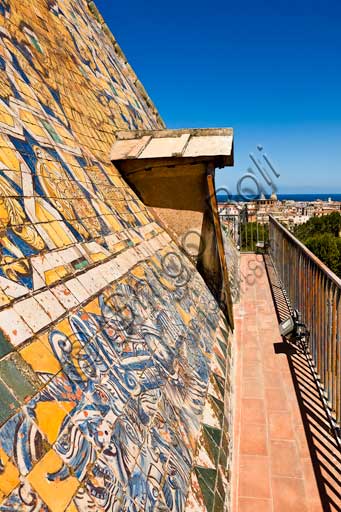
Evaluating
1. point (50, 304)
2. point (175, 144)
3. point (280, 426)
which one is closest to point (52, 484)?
point (50, 304)

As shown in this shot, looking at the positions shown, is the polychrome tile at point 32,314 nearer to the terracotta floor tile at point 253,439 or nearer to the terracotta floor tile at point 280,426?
the terracotta floor tile at point 253,439

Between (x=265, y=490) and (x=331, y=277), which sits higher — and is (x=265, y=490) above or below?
below

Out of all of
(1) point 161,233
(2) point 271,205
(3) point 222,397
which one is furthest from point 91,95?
(2) point 271,205

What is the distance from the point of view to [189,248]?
5.05 metres

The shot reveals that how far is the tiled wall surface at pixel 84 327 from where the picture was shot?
4.43ft

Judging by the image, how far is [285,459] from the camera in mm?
3486

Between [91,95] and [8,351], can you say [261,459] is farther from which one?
[91,95]

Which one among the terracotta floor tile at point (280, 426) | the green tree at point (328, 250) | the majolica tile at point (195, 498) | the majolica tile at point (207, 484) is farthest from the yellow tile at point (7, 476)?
the green tree at point (328, 250)

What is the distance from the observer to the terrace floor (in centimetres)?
306

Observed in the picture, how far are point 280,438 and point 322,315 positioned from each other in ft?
4.19

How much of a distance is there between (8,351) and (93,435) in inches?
18.2

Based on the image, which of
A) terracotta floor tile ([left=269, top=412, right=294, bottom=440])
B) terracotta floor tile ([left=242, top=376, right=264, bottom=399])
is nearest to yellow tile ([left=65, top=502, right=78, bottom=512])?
terracotta floor tile ([left=269, top=412, right=294, bottom=440])

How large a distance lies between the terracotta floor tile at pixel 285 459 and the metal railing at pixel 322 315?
0.50m

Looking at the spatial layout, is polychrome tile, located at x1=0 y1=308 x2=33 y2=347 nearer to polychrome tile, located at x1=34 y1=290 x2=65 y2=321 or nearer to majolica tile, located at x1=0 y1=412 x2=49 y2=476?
polychrome tile, located at x1=34 y1=290 x2=65 y2=321
